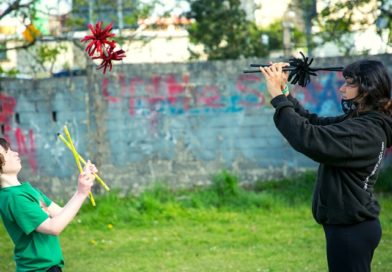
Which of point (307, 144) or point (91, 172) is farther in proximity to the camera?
point (91, 172)

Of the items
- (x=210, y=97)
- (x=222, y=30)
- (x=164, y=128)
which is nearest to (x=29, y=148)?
(x=164, y=128)

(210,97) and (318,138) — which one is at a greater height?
(318,138)

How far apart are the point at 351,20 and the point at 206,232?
4841 millimetres

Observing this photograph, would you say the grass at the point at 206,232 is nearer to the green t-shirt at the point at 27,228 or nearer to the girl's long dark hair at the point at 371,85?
the green t-shirt at the point at 27,228

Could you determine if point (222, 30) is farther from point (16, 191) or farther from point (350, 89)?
point (16, 191)

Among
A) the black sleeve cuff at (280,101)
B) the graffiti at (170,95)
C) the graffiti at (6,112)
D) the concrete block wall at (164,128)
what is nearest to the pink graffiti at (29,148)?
the concrete block wall at (164,128)

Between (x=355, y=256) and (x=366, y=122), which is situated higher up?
(x=366, y=122)

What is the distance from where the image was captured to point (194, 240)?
7.39 m

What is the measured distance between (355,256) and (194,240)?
13.3 ft

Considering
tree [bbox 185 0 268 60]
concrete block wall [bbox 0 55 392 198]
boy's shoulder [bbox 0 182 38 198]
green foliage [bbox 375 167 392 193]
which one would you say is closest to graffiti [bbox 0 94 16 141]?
concrete block wall [bbox 0 55 392 198]

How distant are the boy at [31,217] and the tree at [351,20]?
293 inches

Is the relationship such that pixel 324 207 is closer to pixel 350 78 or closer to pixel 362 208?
pixel 362 208

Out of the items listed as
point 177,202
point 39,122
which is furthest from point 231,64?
point 39,122

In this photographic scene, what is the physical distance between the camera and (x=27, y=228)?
11.4 feet
